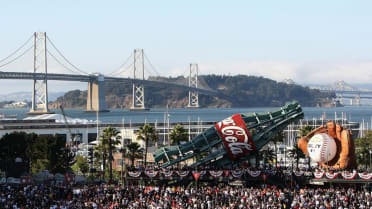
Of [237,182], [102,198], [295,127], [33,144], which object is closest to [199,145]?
[237,182]

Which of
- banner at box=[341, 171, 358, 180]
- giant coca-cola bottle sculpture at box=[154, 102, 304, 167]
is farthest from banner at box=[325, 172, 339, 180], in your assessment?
giant coca-cola bottle sculpture at box=[154, 102, 304, 167]

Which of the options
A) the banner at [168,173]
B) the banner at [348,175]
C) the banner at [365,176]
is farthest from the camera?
the banner at [168,173]

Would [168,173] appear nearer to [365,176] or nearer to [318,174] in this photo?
[318,174]

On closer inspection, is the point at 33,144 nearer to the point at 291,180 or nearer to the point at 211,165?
the point at 211,165

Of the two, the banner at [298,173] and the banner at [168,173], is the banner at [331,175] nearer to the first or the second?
the banner at [298,173]

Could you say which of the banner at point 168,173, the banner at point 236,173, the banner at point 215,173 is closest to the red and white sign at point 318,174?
the banner at point 236,173

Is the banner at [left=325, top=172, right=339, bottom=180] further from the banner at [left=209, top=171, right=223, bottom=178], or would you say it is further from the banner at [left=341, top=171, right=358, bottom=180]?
the banner at [left=209, top=171, right=223, bottom=178]

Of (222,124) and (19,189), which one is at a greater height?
(222,124)

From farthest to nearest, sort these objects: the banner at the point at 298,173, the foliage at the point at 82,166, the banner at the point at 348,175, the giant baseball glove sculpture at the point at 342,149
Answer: the foliage at the point at 82,166
the giant baseball glove sculpture at the point at 342,149
the banner at the point at 298,173
the banner at the point at 348,175
